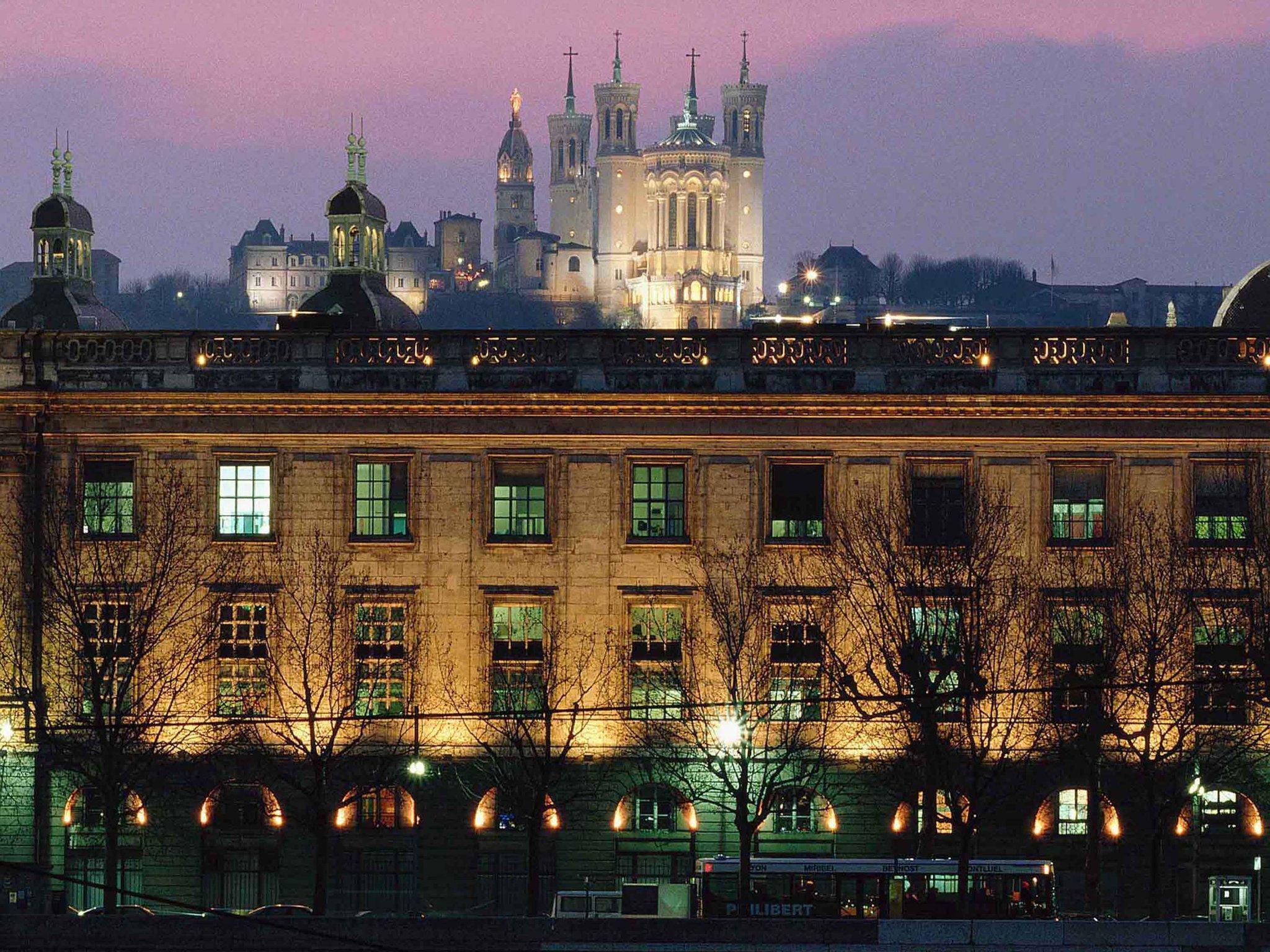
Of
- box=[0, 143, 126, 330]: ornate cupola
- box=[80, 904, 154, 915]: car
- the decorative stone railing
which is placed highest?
A: box=[0, 143, 126, 330]: ornate cupola

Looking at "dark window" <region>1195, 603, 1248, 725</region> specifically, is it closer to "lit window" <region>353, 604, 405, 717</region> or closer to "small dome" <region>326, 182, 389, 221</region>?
"lit window" <region>353, 604, 405, 717</region>

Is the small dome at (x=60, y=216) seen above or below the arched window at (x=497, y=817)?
above

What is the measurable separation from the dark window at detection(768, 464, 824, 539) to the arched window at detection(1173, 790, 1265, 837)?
10511 mm

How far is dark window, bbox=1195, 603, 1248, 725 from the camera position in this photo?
59.0m

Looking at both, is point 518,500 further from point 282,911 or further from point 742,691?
point 282,911

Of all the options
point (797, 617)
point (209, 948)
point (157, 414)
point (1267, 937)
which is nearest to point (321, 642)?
point (157, 414)

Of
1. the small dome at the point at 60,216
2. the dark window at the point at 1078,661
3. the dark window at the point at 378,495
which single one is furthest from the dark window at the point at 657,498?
the small dome at the point at 60,216

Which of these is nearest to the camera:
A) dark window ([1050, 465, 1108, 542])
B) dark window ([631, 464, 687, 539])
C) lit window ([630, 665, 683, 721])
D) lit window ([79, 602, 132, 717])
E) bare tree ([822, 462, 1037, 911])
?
bare tree ([822, 462, 1037, 911])

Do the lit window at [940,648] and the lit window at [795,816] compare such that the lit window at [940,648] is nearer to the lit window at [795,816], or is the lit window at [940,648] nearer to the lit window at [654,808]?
the lit window at [795,816]

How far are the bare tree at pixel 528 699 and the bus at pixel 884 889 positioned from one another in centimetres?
625

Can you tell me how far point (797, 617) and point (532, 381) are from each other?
8.23 metres

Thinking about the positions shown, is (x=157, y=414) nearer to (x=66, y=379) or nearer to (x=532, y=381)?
(x=66, y=379)

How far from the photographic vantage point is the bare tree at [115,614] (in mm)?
60031

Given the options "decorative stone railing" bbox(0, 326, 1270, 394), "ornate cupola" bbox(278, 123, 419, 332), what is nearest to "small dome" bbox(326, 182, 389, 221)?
"ornate cupola" bbox(278, 123, 419, 332)
